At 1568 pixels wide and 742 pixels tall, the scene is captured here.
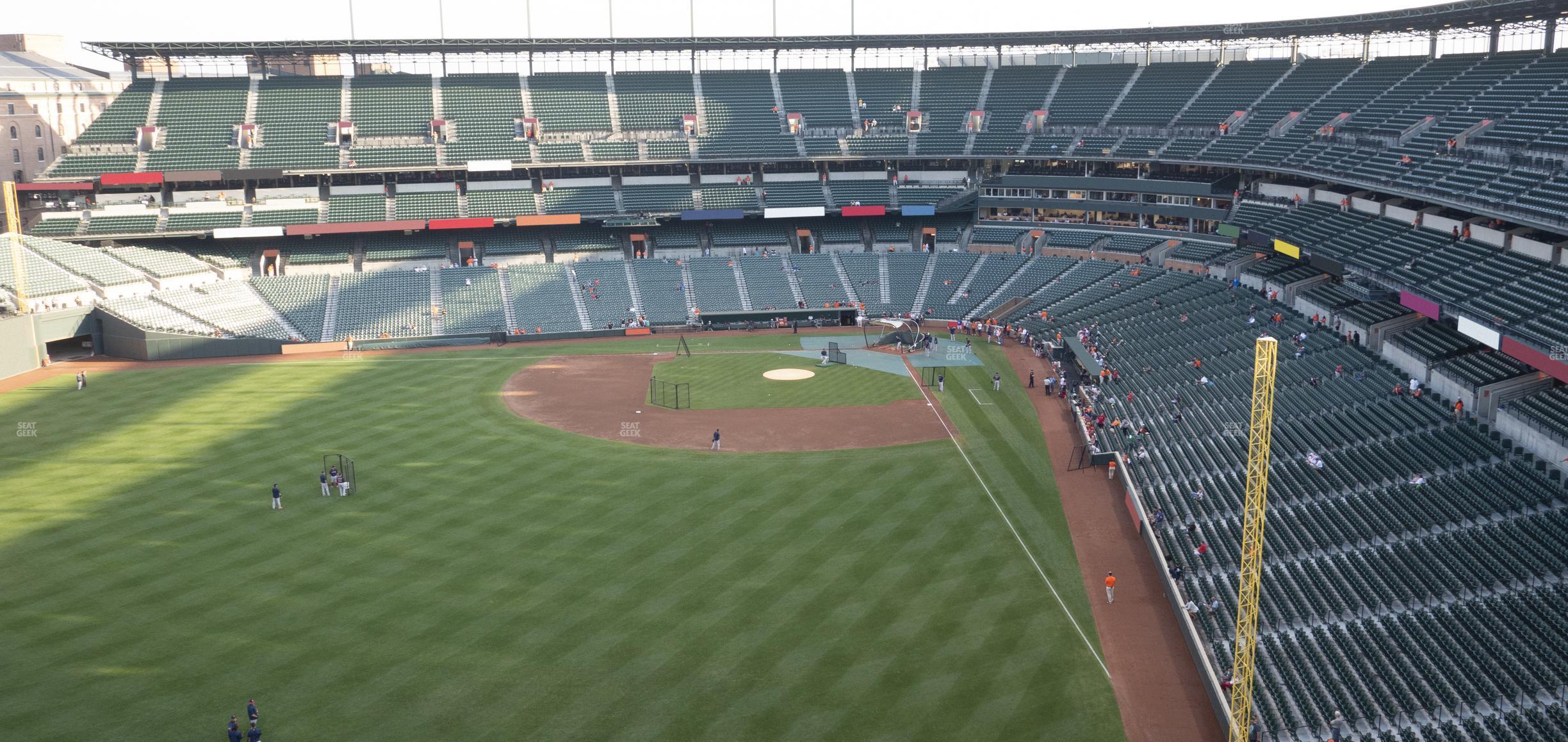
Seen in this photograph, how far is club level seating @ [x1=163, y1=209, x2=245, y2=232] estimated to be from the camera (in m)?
78.6

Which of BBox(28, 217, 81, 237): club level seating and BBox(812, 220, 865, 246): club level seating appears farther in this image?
BBox(812, 220, 865, 246): club level seating

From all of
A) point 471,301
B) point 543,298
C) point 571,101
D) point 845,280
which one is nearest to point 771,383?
point 845,280

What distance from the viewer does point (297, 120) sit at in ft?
283

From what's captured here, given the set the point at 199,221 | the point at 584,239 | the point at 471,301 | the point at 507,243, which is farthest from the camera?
the point at 584,239

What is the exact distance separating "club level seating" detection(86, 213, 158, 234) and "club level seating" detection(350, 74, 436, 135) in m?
15.2

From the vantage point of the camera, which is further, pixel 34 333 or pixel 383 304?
pixel 383 304

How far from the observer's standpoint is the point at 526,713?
26500 mm

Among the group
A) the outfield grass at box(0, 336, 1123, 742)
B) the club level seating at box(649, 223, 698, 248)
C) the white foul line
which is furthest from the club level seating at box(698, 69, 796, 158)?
the outfield grass at box(0, 336, 1123, 742)

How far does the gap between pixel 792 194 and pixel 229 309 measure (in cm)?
4353

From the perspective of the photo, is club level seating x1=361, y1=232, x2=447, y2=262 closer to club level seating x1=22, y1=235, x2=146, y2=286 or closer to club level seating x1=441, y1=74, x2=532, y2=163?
club level seating x1=441, y1=74, x2=532, y2=163

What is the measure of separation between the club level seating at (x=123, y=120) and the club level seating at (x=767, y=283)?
139 feet

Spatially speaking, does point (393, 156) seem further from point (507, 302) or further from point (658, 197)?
point (658, 197)

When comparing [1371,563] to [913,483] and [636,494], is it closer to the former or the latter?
[913,483]

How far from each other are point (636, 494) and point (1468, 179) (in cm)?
3992
